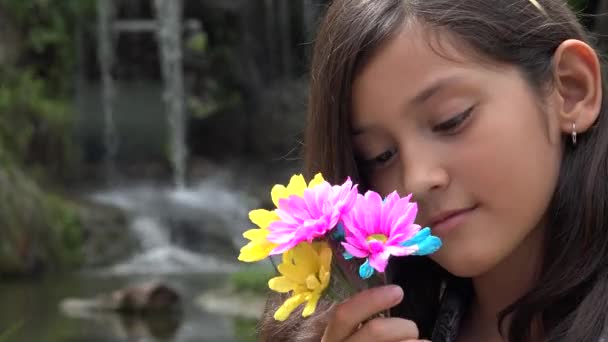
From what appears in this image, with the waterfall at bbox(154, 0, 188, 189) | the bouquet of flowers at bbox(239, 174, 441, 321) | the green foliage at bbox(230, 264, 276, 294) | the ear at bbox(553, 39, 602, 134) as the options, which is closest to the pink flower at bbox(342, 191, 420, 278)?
the bouquet of flowers at bbox(239, 174, 441, 321)

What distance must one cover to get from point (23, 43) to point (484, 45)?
12.8 metres

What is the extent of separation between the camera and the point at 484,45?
54.3 inches

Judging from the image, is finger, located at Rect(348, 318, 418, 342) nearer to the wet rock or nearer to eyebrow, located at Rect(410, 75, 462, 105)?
eyebrow, located at Rect(410, 75, 462, 105)

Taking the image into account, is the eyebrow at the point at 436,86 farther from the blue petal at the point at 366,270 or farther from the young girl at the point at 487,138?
the blue petal at the point at 366,270

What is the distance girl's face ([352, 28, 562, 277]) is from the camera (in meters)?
1.32

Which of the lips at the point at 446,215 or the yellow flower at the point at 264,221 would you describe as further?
the lips at the point at 446,215

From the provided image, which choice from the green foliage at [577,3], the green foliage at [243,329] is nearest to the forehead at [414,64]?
the green foliage at [577,3]

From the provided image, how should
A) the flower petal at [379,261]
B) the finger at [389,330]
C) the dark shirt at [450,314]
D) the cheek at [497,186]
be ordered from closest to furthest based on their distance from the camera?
the flower petal at [379,261], the finger at [389,330], the cheek at [497,186], the dark shirt at [450,314]

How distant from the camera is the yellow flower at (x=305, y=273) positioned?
3.75 ft

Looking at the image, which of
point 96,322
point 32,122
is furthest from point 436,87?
point 32,122

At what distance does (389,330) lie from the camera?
3.98ft

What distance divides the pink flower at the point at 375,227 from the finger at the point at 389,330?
4.7 inches

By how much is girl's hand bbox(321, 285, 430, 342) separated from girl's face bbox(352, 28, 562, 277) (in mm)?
179

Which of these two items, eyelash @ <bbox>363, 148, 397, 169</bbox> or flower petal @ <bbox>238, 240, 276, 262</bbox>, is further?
eyelash @ <bbox>363, 148, 397, 169</bbox>
